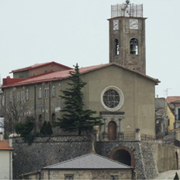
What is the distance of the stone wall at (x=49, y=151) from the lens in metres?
123

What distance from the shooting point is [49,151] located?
12394cm

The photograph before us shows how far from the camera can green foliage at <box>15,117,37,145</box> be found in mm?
125312

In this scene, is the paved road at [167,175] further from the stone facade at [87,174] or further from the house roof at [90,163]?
the stone facade at [87,174]

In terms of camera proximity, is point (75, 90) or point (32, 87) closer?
point (75, 90)

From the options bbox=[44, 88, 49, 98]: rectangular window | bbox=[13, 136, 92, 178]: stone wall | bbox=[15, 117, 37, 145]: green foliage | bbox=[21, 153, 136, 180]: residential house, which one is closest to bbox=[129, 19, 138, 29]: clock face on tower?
Answer: bbox=[44, 88, 49, 98]: rectangular window

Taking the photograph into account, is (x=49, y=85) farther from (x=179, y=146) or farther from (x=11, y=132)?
(x=179, y=146)

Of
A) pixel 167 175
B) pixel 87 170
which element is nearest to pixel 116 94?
pixel 167 175

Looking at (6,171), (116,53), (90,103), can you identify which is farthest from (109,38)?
(6,171)

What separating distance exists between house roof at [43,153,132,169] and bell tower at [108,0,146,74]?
21.6m

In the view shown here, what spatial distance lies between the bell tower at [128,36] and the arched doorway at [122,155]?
13.4 meters

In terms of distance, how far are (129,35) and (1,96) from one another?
17.3 m

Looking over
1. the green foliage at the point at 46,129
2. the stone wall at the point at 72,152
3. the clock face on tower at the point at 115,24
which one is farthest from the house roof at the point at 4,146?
the clock face on tower at the point at 115,24

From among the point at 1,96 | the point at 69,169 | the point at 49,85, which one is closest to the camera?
the point at 69,169

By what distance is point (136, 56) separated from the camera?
5300 inches
